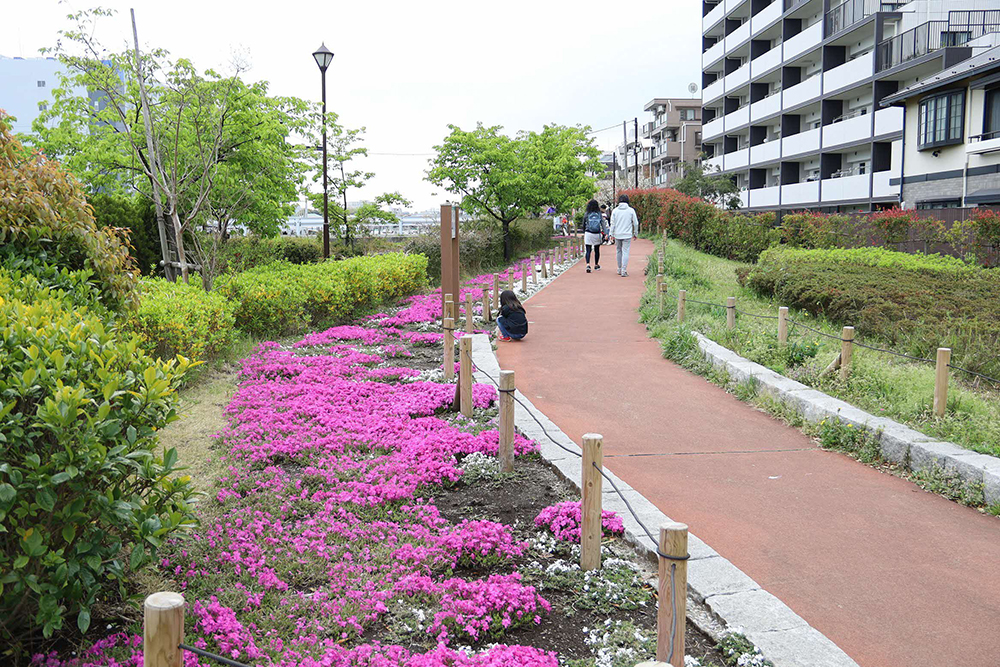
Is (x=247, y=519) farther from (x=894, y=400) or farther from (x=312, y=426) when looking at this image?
(x=894, y=400)

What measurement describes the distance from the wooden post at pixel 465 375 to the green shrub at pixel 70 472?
12.8 ft

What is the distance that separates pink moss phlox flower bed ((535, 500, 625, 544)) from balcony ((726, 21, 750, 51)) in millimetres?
41103

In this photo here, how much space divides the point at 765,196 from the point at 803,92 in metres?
5.44

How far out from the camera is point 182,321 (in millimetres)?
8625

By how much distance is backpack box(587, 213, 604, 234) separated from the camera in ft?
73.5

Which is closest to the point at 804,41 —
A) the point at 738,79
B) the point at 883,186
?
the point at 738,79

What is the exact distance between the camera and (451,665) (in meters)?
3.39

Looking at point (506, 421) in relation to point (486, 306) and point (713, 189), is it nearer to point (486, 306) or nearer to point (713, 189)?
point (486, 306)

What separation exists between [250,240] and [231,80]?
1151 cm

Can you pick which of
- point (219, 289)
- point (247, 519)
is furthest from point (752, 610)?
point (219, 289)

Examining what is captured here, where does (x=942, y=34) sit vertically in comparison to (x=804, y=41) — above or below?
below

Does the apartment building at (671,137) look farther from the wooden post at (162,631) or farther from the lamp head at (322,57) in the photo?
the wooden post at (162,631)

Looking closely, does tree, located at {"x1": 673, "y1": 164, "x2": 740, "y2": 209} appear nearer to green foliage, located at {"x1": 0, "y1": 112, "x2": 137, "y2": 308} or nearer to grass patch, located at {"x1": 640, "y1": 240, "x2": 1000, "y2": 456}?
grass patch, located at {"x1": 640, "y1": 240, "x2": 1000, "y2": 456}

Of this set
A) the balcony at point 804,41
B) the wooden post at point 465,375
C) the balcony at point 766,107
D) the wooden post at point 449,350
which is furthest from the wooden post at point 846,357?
the balcony at point 766,107
